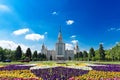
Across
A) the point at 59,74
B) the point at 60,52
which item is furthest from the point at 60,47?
the point at 59,74

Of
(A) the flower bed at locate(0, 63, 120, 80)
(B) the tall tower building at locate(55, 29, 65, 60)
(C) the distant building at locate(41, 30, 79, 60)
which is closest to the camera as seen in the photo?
(A) the flower bed at locate(0, 63, 120, 80)

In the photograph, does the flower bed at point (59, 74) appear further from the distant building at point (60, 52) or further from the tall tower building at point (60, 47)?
the tall tower building at point (60, 47)

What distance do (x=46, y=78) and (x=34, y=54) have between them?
84.6 meters

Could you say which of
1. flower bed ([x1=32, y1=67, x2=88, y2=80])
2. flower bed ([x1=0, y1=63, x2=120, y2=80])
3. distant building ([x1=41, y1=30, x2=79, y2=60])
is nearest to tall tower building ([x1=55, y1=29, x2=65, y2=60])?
distant building ([x1=41, y1=30, x2=79, y2=60])

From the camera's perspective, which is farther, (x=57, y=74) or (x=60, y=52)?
(x=60, y=52)

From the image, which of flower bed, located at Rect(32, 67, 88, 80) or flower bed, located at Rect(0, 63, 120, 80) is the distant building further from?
flower bed, located at Rect(32, 67, 88, 80)

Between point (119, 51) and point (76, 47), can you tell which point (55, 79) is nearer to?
point (119, 51)

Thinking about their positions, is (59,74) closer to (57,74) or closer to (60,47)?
(57,74)

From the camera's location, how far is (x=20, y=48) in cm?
7294

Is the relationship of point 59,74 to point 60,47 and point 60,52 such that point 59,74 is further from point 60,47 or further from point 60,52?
point 60,52

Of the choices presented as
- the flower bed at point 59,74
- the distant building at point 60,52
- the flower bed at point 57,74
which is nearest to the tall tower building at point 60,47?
the distant building at point 60,52

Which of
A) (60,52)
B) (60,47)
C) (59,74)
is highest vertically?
(60,47)

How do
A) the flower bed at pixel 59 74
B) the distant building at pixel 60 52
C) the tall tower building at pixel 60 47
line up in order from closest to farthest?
the flower bed at pixel 59 74, the distant building at pixel 60 52, the tall tower building at pixel 60 47

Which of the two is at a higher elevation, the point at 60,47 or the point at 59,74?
the point at 60,47
